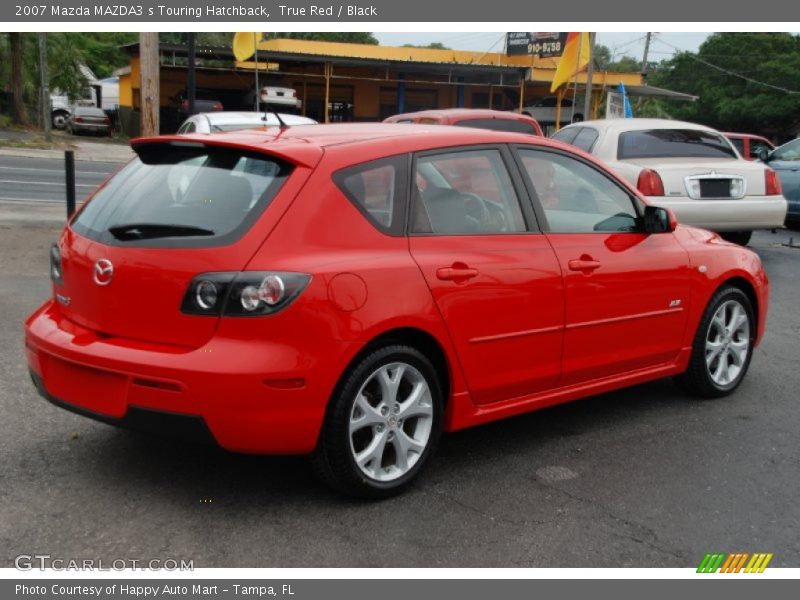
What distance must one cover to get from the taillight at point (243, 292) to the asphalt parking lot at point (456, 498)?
2.91ft

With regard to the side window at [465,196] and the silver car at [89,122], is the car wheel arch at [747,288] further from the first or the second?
the silver car at [89,122]

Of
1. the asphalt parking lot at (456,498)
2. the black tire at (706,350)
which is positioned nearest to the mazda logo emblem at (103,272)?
the asphalt parking lot at (456,498)

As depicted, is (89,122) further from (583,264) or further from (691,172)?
(583,264)

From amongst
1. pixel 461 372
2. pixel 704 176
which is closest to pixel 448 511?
pixel 461 372

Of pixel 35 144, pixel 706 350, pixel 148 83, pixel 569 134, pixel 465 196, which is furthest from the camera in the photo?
pixel 35 144

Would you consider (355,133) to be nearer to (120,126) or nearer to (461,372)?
(461,372)

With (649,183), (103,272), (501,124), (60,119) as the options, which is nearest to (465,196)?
(103,272)

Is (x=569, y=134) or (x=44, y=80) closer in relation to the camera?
(x=569, y=134)

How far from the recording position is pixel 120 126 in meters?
44.9

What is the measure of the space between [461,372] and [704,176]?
7.07 metres

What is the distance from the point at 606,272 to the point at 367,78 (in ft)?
117

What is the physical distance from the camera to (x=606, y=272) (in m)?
4.70

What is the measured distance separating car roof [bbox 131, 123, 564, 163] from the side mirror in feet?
2.69

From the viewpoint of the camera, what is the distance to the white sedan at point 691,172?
10016 millimetres
